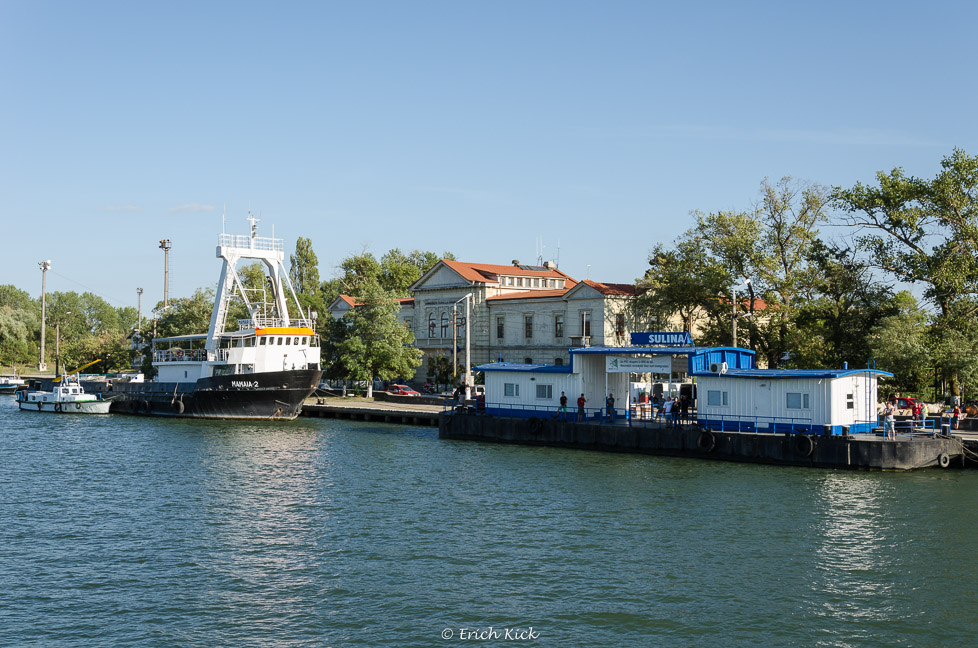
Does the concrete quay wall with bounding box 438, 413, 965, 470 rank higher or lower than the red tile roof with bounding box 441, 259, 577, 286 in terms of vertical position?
lower

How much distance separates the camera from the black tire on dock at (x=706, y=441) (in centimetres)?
4062

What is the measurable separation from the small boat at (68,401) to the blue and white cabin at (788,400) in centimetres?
4993

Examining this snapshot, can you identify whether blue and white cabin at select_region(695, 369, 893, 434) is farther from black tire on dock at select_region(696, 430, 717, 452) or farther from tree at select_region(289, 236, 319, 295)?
tree at select_region(289, 236, 319, 295)

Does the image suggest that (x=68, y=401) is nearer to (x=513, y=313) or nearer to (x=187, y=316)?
(x=187, y=316)

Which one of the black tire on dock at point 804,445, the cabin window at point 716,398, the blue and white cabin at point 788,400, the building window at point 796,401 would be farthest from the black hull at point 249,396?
the black tire on dock at point 804,445

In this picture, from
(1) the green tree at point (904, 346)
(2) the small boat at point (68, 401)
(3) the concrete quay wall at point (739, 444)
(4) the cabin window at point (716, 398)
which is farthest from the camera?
(2) the small boat at point (68, 401)

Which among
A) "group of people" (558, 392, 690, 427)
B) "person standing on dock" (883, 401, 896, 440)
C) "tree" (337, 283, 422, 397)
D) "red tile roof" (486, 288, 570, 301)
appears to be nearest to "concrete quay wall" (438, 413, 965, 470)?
"person standing on dock" (883, 401, 896, 440)

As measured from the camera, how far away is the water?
18969 mm

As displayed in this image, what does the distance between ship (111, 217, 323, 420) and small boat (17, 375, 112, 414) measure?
5217 millimetres

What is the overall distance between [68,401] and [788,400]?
183 feet

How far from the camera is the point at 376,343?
7388 cm

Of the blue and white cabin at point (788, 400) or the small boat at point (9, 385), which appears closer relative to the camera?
the blue and white cabin at point (788, 400)

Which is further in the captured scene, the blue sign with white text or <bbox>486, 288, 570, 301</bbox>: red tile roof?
<bbox>486, 288, 570, 301</bbox>: red tile roof

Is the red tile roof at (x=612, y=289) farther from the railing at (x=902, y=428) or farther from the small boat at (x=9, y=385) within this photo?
the small boat at (x=9, y=385)
